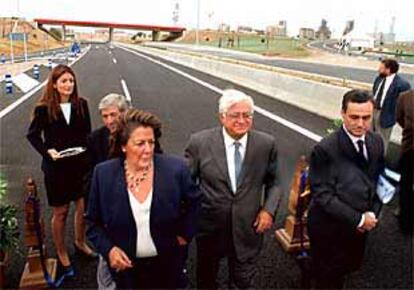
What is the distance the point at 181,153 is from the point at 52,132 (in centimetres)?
490

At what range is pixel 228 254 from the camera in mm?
3676

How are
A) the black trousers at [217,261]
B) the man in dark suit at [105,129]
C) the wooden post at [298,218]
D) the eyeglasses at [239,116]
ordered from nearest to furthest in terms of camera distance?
the eyeglasses at [239,116] → the black trousers at [217,261] → the man in dark suit at [105,129] → the wooden post at [298,218]

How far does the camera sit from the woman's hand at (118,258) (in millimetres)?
3078

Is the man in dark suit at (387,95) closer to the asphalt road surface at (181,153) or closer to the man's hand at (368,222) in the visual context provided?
the asphalt road surface at (181,153)

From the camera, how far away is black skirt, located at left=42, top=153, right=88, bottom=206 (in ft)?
14.6

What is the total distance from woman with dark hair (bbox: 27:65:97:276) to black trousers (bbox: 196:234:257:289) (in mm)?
1388

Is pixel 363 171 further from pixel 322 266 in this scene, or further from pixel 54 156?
pixel 54 156

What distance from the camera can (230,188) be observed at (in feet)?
11.6

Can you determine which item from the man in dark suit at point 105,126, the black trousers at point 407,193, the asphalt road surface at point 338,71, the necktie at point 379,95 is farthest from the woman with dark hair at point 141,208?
the asphalt road surface at point 338,71

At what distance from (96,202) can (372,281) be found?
2.64m

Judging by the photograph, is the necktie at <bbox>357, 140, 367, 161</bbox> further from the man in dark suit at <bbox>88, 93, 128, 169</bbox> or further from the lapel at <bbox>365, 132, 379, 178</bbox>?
the man in dark suit at <bbox>88, 93, 128, 169</bbox>

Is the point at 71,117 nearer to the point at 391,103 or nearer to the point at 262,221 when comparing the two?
the point at 262,221

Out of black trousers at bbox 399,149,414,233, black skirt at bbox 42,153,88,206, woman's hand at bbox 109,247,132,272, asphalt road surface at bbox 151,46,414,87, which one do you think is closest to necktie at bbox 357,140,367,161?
black trousers at bbox 399,149,414,233

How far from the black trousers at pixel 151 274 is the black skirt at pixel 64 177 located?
1.51 m
